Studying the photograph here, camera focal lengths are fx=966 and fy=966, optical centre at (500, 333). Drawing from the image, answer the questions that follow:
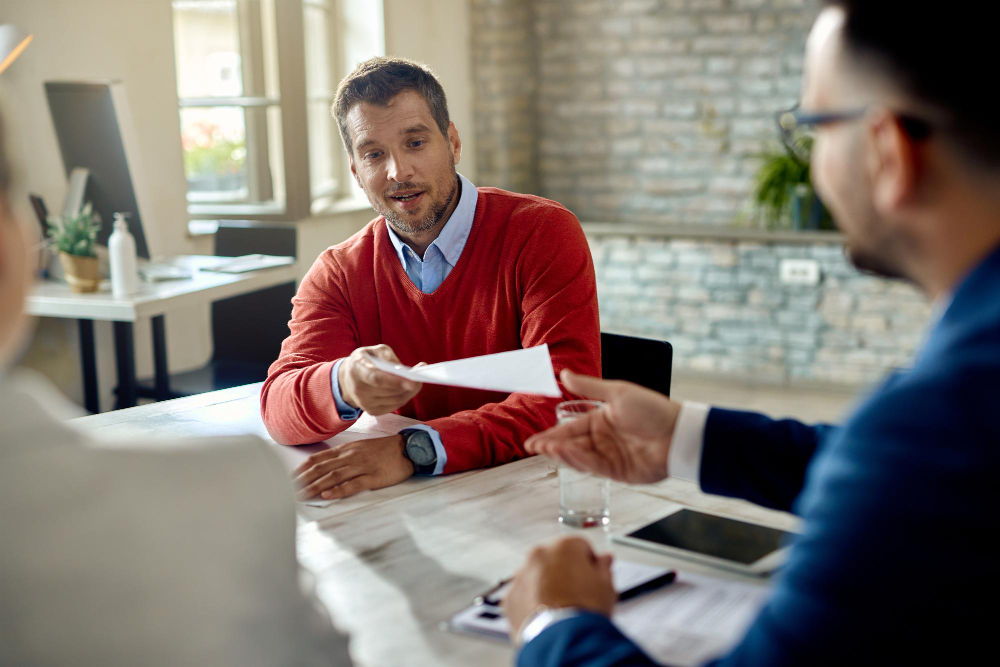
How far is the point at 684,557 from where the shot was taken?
3.55 ft

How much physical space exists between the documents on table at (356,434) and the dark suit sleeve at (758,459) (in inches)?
23.5

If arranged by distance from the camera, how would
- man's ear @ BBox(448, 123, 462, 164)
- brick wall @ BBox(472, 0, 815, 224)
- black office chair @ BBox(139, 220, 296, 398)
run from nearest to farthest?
man's ear @ BBox(448, 123, 462, 164) < black office chair @ BBox(139, 220, 296, 398) < brick wall @ BBox(472, 0, 815, 224)

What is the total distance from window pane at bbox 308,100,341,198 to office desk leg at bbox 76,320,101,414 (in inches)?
62.8

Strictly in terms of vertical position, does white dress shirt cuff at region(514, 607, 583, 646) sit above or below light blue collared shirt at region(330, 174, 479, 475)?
below

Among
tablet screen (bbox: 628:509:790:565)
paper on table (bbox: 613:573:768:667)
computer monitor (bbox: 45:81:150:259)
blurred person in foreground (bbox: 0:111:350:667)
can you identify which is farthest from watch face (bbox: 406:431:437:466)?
computer monitor (bbox: 45:81:150:259)

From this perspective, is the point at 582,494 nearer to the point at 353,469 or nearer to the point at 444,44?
the point at 353,469

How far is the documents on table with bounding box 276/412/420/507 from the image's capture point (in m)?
1.54

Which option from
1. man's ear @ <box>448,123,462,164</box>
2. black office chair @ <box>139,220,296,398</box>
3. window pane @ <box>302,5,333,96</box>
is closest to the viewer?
man's ear @ <box>448,123,462,164</box>

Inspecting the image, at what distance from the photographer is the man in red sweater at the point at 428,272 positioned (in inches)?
68.9

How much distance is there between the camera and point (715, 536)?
3.75 feet

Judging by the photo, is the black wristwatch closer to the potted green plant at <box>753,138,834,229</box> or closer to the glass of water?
the glass of water

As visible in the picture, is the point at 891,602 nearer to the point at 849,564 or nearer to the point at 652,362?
the point at 849,564

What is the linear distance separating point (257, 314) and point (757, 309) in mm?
2384

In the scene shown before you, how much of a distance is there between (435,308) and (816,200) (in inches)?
121
